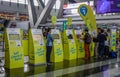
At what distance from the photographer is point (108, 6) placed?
18.8 metres

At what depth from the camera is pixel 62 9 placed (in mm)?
38938

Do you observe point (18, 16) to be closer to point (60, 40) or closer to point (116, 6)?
point (116, 6)

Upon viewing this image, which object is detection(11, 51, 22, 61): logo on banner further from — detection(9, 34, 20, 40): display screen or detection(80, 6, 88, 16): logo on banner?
detection(80, 6, 88, 16): logo on banner

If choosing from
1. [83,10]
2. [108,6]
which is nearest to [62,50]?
[83,10]

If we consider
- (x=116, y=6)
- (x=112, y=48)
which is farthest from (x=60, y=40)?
(x=116, y=6)

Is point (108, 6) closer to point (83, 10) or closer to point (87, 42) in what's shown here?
point (83, 10)

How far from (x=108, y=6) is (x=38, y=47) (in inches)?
416

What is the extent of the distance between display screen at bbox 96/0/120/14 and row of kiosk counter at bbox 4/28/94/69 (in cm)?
657

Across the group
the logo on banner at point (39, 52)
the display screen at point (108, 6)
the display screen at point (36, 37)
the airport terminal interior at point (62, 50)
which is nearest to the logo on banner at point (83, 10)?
the airport terminal interior at point (62, 50)

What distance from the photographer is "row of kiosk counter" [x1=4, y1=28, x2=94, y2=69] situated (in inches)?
353

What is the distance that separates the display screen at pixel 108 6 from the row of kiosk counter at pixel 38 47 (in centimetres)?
657

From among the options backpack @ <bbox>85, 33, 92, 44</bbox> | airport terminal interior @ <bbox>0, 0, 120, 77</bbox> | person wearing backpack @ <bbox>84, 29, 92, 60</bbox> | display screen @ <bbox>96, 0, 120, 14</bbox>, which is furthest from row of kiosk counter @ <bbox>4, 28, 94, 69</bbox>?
display screen @ <bbox>96, 0, 120, 14</bbox>

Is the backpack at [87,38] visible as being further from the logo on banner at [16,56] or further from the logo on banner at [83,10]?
the logo on banner at [16,56]

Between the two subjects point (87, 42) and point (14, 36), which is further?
point (87, 42)
